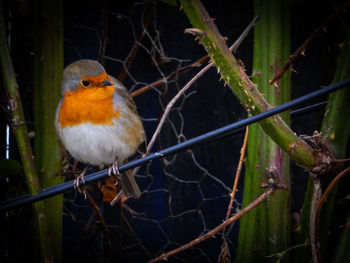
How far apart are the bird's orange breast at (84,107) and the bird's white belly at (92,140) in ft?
0.09

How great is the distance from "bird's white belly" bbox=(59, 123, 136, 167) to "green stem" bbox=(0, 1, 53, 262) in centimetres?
28

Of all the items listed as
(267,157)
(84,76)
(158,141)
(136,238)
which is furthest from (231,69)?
(136,238)

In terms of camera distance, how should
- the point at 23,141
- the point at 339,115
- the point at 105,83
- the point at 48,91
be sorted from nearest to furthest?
the point at 339,115, the point at 23,141, the point at 48,91, the point at 105,83

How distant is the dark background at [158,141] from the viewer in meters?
2.07

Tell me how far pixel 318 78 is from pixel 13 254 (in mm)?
1900

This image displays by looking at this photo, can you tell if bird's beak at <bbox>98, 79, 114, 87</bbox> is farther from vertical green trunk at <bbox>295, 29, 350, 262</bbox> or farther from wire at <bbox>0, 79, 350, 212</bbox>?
vertical green trunk at <bbox>295, 29, 350, 262</bbox>

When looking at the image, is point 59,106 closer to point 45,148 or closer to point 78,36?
point 45,148

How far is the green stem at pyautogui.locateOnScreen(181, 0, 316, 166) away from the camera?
94 cm

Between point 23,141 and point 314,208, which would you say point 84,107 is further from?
point 314,208

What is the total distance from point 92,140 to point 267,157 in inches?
31.9

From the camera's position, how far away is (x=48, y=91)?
1.47m

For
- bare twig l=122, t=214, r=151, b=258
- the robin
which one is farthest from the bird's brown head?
bare twig l=122, t=214, r=151, b=258

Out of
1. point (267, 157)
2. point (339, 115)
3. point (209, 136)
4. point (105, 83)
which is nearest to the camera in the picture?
point (209, 136)

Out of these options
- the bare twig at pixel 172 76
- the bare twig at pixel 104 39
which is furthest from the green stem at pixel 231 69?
the bare twig at pixel 104 39
